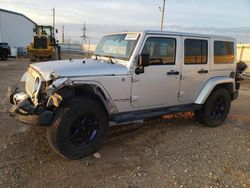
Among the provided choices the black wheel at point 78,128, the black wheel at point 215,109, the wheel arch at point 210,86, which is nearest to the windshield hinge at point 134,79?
the black wheel at point 78,128

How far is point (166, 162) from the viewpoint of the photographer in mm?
4504

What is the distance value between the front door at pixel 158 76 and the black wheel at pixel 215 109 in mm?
965

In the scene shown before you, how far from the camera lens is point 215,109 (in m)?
6.53

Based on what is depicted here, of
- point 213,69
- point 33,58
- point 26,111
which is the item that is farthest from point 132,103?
point 33,58

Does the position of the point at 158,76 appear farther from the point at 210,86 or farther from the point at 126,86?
the point at 210,86

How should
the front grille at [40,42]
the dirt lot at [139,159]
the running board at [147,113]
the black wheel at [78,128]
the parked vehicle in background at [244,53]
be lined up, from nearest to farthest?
the dirt lot at [139,159] → the black wheel at [78,128] → the running board at [147,113] → the parked vehicle in background at [244,53] → the front grille at [40,42]

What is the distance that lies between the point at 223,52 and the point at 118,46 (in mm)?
2599

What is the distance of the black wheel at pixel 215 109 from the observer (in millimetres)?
6293

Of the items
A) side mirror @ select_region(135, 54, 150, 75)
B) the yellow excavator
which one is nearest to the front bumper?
side mirror @ select_region(135, 54, 150, 75)

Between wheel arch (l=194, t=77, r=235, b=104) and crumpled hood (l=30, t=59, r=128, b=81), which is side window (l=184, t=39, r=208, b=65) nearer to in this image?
wheel arch (l=194, t=77, r=235, b=104)

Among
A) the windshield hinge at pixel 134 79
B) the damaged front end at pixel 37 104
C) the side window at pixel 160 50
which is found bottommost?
the damaged front end at pixel 37 104

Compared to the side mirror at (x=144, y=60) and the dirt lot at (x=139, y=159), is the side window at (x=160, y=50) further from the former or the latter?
the dirt lot at (x=139, y=159)

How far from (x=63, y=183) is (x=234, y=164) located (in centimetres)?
273

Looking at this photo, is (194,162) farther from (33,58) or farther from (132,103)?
(33,58)
